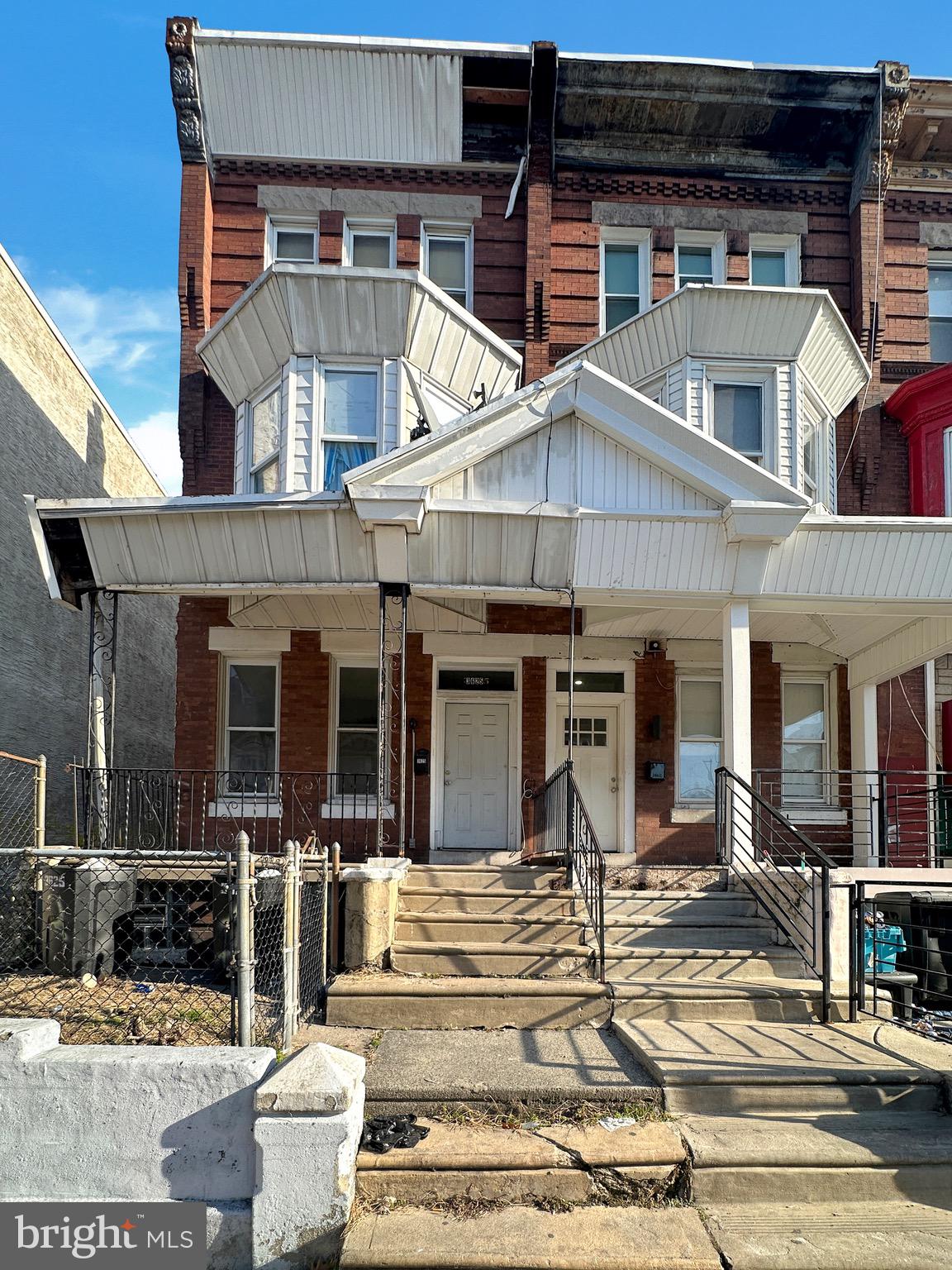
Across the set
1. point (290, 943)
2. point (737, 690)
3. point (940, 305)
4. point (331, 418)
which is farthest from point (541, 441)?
point (940, 305)

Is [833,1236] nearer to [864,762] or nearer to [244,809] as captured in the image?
[864,762]

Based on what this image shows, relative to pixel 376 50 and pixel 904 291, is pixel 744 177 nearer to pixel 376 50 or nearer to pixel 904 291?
pixel 904 291

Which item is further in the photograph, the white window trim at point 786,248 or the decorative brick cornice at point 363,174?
the white window trim at point 786,248

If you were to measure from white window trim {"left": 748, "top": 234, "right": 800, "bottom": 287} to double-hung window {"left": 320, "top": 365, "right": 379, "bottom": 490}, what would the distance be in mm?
6796

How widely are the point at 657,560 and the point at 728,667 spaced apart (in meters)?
1.40

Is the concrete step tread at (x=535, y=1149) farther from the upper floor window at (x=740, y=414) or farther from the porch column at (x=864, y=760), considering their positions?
the upper floor window at (x=740, y=414)

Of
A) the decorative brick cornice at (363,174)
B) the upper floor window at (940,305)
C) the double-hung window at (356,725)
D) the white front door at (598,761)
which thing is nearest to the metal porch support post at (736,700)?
the white front door at (598,761)

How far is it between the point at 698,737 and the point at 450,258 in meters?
8.17

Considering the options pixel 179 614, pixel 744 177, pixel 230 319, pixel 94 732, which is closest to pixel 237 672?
pixel 179 614

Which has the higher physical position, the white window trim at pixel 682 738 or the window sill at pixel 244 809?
the white window trim at pixel 682 738

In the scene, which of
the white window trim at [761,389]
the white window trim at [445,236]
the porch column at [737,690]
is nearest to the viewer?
the porch column at [737,690]

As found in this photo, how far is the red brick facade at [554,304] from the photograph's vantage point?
13.6 metres

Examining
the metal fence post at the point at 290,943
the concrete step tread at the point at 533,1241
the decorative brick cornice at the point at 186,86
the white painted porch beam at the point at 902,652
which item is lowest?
the concrete step tread at the point at 533,1241

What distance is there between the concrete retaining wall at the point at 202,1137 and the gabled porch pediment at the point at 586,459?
21.0ft
